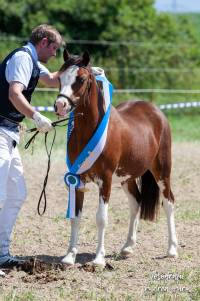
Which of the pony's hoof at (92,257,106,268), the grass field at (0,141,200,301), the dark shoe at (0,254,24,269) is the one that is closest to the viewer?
the grass field at (0,141,200,301)

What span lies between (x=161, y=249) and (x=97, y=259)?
1.06 meters

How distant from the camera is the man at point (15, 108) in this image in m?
5.79

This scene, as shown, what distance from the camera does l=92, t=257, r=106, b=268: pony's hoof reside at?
627 centimetres

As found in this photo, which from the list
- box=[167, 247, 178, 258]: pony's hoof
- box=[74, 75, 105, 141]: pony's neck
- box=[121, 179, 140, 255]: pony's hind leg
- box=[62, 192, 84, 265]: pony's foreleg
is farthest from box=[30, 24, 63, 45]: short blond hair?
box=[167, 247, 178, 258]: pony's hoof

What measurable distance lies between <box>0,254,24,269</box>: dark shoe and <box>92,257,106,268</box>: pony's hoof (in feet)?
2.13

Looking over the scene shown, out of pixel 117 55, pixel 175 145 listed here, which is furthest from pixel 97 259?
pixel 117 55

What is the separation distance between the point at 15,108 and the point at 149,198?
1984 millimetres

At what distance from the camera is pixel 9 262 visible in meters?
6.39

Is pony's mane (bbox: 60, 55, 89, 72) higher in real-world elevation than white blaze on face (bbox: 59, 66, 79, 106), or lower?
higher

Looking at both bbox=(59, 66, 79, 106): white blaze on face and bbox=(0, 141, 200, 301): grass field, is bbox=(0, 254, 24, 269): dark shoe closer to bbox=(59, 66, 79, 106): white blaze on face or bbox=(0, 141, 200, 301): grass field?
bbox=(0, 141, 200, 301): grass field

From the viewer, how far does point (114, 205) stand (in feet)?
30.7

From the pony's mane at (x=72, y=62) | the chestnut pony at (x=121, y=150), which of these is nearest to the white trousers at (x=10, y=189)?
the chestnut pony at (x=121, y=150)

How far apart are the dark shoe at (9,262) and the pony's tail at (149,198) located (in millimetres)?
1564

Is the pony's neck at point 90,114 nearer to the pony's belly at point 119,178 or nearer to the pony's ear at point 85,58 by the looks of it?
the pony's ear at point 85,58
